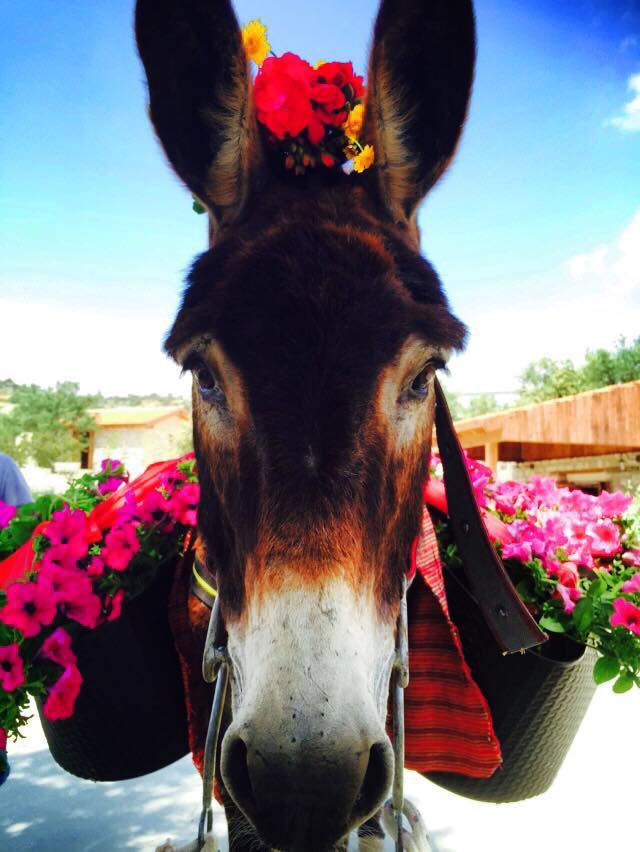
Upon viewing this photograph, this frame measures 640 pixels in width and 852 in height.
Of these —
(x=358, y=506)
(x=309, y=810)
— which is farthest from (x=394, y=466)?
(x=309, y=810)

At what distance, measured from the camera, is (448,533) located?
2.22 meters

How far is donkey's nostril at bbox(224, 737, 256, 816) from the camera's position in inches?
40.8

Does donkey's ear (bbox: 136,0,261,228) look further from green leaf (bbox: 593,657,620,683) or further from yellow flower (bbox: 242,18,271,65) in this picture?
green leaf (bbox: 593,657,620,683)

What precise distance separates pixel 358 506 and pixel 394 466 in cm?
21

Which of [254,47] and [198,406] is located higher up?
[254,47]

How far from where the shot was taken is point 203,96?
5.46ft

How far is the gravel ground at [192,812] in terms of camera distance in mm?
3396

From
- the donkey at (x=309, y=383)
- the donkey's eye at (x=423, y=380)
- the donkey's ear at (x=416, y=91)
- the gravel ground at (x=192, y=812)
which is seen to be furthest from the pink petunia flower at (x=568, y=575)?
the gravel ground at (x=192, y=812)

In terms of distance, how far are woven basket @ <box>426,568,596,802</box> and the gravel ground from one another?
5.21 feet

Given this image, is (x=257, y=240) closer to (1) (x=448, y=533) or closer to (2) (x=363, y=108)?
(2) (x=363, y=108)

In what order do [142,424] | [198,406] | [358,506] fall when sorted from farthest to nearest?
[142,424] → [198,406] → [358,506]

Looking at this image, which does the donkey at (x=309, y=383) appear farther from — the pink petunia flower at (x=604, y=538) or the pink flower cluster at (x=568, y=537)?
the pink petunia flower at (x=604, y=538)

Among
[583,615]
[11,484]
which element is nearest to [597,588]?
[583,615]

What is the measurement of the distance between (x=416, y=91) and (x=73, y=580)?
1784 mm
